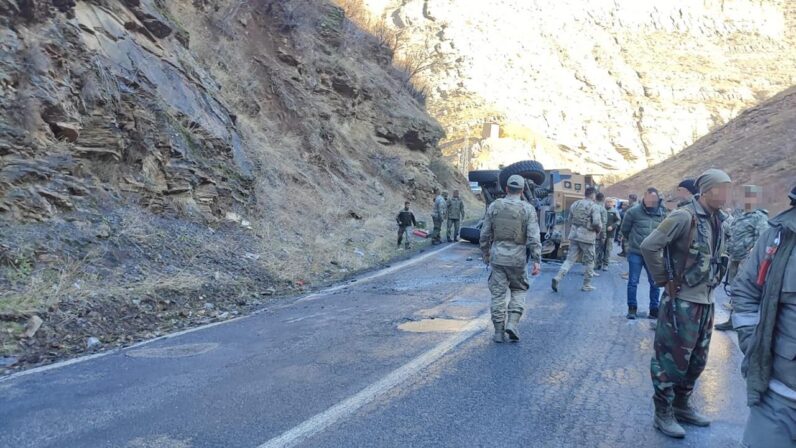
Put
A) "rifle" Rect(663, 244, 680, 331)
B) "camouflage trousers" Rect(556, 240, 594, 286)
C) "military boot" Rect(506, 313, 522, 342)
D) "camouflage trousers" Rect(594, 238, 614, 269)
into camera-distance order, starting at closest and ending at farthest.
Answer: "rifle" Rect(663, 244, 680, 331)
"military boot" Rect(506, 313, 522, 342)
"camouflage trousers" Rect(556, 240, 594, 286)
"camouflage trousers" Rect(594, 238, 614, 269)

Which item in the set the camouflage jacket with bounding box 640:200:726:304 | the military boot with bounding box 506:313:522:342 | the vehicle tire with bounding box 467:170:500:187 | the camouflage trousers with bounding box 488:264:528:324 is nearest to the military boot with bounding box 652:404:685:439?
the camouflage jacket with bounding box 640:200:726:304

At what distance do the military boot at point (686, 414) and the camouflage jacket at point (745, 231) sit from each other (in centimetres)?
416

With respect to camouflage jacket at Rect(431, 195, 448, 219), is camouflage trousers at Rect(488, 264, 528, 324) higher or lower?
lower

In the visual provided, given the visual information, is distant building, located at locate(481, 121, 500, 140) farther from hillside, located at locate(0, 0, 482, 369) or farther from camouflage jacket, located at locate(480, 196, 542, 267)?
camouflage jacket, located at locate(480, 196, 542, 267)

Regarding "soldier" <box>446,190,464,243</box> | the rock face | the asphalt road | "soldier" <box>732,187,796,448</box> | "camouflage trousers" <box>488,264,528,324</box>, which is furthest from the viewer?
the rock face

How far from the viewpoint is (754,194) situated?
228 inches

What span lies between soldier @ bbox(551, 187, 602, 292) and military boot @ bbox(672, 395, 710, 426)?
6.39m

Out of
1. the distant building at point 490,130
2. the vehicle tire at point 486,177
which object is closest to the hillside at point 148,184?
the vehicle tire at point 486,177

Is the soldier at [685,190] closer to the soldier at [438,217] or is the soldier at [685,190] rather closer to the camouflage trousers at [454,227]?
the soldier at [438,217]

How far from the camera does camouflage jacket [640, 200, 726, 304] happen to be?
13.5ft

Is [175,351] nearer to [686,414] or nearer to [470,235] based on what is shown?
[686,414]

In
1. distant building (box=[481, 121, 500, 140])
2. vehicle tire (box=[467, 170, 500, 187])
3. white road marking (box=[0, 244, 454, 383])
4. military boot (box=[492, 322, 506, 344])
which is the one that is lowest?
white road marking (box=[0, 244, 454, 383])

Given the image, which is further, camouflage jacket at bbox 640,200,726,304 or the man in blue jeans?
the man in blue jeans

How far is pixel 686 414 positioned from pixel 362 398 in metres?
2.39
